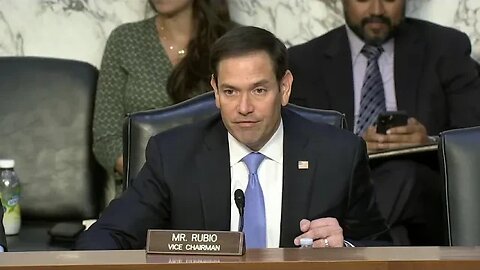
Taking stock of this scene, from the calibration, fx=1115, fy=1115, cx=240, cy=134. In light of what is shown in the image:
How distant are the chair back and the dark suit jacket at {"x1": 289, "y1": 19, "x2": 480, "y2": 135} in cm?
81

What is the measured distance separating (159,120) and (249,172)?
1.18 feet

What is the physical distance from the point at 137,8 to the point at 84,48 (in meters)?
0.27

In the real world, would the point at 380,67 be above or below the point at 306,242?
above

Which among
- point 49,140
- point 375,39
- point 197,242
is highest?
point 375,39

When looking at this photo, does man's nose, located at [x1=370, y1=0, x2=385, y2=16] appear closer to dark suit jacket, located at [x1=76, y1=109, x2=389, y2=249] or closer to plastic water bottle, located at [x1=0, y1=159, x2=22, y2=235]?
plastic water bottle, located at [x1=0, y1=159, x2=22, y2=235]

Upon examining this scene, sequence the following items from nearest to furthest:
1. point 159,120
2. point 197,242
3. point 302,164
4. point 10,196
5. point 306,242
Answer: point 197,242
point 306,242
point 302,164
point 159,120
point 10,196

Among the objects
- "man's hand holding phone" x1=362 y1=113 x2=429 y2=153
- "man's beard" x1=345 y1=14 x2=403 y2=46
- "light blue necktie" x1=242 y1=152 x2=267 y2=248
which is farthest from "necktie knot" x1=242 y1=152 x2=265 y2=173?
"man's beard" x1=345 y1=14 x2=403 y2=46

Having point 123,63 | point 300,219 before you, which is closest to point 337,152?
point 300,219

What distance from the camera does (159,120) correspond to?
9.41 ft

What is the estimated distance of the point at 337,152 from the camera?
106 inches

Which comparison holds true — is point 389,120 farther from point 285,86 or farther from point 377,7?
point 285,86

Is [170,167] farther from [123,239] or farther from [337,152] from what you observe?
[337,152]

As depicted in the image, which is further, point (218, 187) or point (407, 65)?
point (407, 65)

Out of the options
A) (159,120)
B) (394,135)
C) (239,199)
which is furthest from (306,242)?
(394,135)
